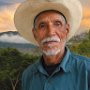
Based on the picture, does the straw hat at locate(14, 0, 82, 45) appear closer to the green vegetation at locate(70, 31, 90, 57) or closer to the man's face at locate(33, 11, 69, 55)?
the man's face at locate(33, 11, 69, 55)

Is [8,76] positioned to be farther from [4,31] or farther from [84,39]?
[84,39]

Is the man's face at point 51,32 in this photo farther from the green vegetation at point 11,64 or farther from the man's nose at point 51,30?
the green vegetation at point 11,64

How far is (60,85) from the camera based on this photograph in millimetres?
1082

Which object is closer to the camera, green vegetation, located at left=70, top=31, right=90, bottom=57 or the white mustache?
the white mustache

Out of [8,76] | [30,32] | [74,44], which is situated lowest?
[8,76]

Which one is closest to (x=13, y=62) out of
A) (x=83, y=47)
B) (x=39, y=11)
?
(x=83, y=47)

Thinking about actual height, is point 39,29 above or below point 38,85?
above

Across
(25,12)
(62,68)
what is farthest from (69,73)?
(25,12)

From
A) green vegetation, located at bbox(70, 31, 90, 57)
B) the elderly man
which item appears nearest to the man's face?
the elderly man

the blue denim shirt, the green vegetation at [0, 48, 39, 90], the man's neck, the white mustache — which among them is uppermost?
the white mustache

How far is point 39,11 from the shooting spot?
1156mm

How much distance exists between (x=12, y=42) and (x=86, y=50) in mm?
528

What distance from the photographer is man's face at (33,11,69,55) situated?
43.1 inches

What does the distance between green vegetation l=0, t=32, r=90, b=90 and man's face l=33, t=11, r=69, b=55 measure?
1432mm
